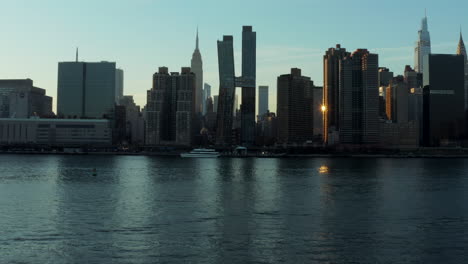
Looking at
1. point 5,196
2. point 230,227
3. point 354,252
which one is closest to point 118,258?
point 230,227

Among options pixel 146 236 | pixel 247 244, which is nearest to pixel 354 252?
pixel 247 244

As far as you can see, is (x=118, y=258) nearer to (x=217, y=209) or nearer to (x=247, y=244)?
(x=247, y=244)

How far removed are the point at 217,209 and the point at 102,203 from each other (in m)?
15.0

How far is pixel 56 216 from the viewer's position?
5097cm

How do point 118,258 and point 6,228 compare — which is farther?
point 6,228

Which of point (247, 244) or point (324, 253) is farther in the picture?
point (247, 244)

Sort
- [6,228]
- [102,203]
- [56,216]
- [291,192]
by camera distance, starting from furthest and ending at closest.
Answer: [291,192], [102,203], [56,216], [6,228]

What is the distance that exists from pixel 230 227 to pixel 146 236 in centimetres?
819

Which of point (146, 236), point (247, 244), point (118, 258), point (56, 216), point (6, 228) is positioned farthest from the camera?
point (56, 216)

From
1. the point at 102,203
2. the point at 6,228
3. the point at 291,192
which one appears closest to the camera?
the point at 6,228

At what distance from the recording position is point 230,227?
45531 millimetres

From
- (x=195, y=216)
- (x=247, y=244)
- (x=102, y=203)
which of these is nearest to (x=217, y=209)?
(x=195, y=216)

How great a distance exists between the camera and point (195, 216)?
51.4 m

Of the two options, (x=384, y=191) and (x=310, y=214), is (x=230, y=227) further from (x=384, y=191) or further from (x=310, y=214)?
(x=384, y=191)
